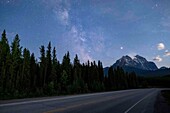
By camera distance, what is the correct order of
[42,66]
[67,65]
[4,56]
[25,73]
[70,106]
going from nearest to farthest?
[70,106]
[4,56]
[25,73]
[42,66]
[67,65]

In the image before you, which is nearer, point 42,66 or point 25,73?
point 25,73

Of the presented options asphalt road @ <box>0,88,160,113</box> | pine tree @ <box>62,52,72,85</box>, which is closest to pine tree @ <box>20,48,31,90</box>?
pine tree @ <box>62,52,72,85</box>

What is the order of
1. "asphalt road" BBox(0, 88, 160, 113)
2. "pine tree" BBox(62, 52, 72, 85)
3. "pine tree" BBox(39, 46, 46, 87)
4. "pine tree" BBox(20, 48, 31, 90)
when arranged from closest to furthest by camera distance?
"asphalt road" BBox(0, 88, 160, 113), "pine tree" BBox(20, 48, 31, 90), "pine tree" BBox(39, 46, 46, 87), "pine tree" BBox(62, 52, 72, 85)

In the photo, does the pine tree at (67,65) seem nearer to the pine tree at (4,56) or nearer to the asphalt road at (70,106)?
the pine tree at (4,56)

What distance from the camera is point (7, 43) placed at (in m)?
54.2

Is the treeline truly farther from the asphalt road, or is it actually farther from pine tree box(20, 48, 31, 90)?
the asphalt road

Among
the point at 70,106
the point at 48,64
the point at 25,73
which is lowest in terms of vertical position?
the point at 70,106

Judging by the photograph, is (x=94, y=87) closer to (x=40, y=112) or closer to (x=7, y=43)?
(x=7, y=43)

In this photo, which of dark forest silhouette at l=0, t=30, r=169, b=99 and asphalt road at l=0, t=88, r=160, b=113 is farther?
dark forest silhouette at l=0, t=30, r=169, b=99

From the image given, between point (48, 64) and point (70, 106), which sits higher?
point (48, 64)

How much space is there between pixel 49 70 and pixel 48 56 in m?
5.64

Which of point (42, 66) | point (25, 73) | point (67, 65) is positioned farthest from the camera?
point (67, 65)

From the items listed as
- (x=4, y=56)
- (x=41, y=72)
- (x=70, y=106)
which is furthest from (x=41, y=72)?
(x=70, y=106)

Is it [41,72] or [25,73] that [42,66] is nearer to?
[41,72]
